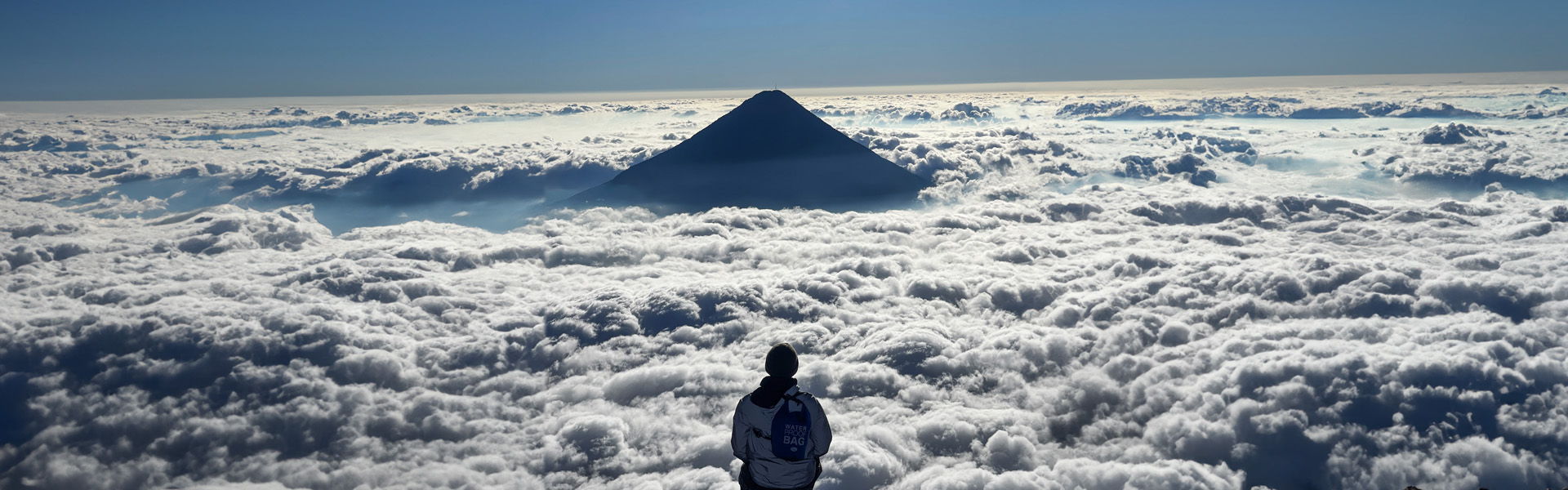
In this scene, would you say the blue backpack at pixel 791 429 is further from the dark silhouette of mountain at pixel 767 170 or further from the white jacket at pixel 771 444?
the dark silhouette of mountain at pixel 767 170

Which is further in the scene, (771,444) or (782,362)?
(771,444)

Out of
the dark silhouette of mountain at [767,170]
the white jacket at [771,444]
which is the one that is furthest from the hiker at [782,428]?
the dark silhouette of mountain at [767,170]

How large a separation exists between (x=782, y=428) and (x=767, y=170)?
6986 inches

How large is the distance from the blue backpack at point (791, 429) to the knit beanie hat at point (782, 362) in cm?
43

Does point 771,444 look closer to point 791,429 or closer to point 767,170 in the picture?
point 791,429

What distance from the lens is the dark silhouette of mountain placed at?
7052 inches

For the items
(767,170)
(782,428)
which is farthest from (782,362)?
(767,170)

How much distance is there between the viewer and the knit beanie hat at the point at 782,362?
24.8ft

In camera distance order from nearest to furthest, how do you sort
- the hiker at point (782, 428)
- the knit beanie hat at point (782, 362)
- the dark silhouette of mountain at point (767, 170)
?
the knit beanie hat at point (782, 362)
the hiker at point (782, 428)
the dark silhouette of mountain at point (767, 170)

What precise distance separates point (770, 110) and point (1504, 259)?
151m

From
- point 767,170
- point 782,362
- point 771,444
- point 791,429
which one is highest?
point 782,362

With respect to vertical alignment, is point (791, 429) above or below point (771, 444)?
above

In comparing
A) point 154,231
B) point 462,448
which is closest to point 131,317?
point 462,448

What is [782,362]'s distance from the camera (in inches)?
299
